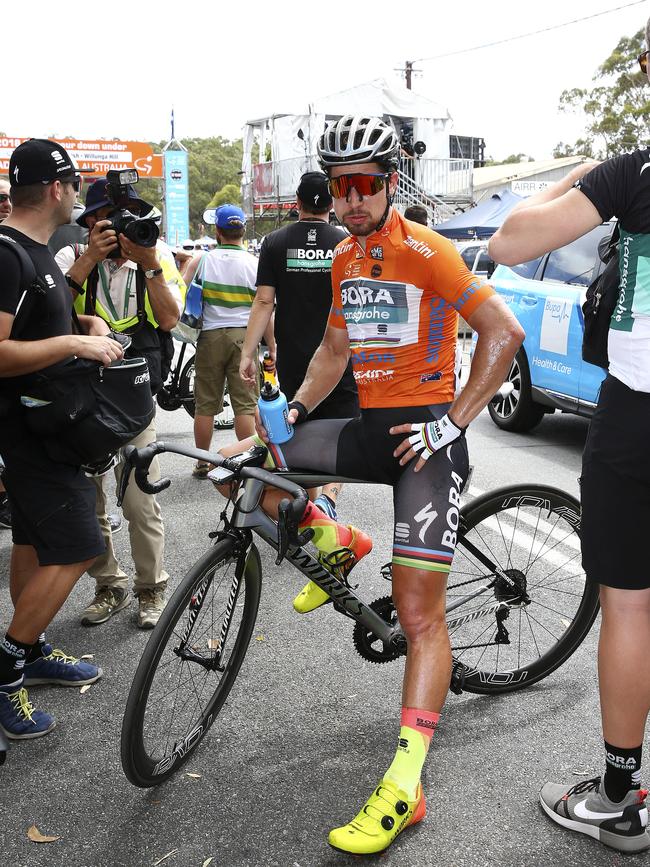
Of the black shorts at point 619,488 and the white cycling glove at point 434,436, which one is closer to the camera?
the black shorts at point 619,488

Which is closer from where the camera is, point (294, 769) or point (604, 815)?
point (604, 815)

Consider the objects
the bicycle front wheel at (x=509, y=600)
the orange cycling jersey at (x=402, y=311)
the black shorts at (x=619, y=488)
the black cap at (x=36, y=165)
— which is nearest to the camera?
the black shorts at (x=619, y=488)

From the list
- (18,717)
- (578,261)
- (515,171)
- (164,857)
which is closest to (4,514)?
(18,717)

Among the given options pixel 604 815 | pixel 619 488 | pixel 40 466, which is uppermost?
pixel 619 488

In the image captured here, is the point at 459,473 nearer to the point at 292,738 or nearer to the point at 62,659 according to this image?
the point at 292,738

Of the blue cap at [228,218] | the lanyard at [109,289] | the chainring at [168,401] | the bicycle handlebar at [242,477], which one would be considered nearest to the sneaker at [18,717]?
the bicycle handlebar at [242,477]

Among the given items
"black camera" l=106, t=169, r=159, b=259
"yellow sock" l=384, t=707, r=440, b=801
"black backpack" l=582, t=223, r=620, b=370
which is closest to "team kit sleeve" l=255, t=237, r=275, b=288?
"black camera" l=106, t=169, r=159, b=259

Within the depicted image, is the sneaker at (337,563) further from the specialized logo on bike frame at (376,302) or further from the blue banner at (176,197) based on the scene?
the blue banner at (176,197)

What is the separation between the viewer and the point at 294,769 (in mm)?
2996

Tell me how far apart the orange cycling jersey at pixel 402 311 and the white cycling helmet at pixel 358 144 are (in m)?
0.21

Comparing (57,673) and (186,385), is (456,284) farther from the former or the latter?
(186,385)

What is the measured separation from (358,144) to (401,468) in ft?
3.68

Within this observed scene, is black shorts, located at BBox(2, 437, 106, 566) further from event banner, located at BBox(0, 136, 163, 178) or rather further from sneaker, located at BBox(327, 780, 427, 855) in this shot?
event banner, located at BBox(0, 136, 163, 178)

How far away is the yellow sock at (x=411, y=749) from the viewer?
8.61ft
